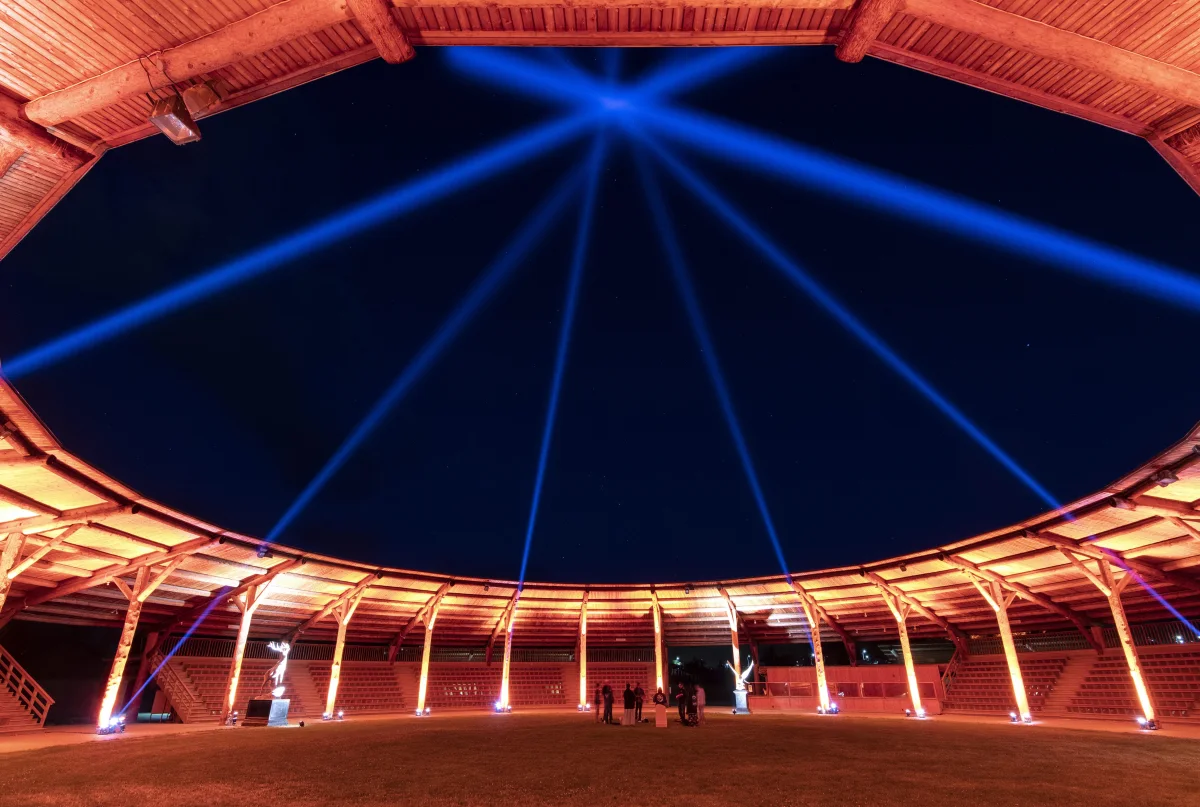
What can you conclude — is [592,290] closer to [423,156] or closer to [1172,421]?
[423,156]

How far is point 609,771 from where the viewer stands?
966 centimetres

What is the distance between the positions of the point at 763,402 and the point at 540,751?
38.2m

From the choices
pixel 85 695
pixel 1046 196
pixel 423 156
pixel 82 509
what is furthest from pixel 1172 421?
pixel 85 695

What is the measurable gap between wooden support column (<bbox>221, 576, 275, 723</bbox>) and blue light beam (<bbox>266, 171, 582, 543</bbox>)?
2.20 m

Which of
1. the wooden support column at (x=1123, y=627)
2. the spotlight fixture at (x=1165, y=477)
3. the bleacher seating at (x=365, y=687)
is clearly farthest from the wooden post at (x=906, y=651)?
the bleacher seating at (x=365, y=687)

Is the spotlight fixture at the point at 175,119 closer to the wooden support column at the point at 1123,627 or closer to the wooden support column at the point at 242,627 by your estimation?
the wooden support column at the point at 242,627

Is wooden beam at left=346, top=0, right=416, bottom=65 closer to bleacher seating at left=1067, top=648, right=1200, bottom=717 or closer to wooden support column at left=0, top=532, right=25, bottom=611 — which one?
wooden support column at left=0, top=532, right=25, bottom=611

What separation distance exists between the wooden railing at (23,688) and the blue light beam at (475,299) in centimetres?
941

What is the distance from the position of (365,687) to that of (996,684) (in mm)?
37047

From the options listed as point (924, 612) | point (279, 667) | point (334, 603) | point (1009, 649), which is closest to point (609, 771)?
point (1009, 649)

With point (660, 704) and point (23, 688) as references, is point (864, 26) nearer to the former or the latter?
point (660, 704)

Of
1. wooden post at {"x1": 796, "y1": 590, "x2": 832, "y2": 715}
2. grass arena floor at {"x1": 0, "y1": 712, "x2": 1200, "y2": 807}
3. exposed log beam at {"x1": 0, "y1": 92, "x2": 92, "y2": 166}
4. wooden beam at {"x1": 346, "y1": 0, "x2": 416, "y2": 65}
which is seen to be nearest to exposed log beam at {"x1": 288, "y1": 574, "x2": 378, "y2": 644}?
grass arena floor at {"x1": 0, "y1": 712, "x2": 1200, "y2": 807}

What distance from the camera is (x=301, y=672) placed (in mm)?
32219

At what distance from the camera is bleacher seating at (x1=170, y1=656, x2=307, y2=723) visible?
26141 millimetres
